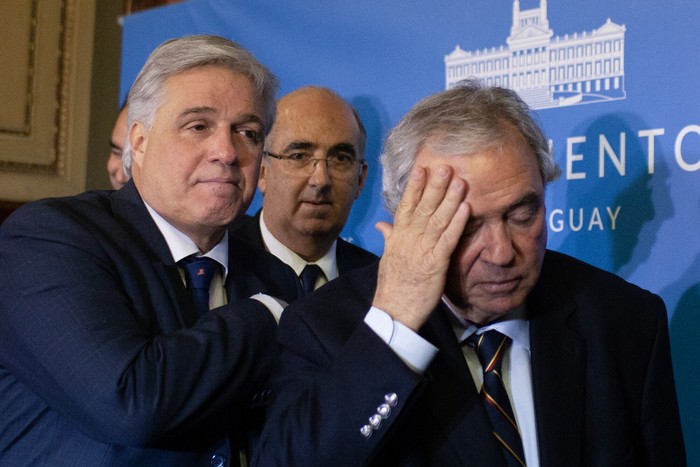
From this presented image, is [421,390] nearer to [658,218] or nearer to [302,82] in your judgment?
[658,218]

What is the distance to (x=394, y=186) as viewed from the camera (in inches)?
Answer: 80.6

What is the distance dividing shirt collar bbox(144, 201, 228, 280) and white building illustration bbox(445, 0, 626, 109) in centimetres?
94

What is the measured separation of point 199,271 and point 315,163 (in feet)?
4.27

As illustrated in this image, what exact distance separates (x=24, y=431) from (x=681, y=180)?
1786 mm

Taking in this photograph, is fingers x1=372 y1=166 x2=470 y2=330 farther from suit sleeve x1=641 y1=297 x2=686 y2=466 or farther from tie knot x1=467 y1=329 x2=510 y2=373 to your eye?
suit sleeve x1=641 y1=297 x2=686 y2=466

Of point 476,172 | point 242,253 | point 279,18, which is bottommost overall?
point 242,253

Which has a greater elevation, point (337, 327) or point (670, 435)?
point (337, 327)

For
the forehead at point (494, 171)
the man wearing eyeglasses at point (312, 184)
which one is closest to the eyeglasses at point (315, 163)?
the man wearing eyeglasses at point (312, 184)

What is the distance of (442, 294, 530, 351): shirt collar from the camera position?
6.44 ft

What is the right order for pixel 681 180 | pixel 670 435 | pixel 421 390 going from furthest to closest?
pixel 681 180, pixel 670 435, pixel 421 390

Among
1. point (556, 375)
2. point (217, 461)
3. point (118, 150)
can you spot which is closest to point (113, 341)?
point (217, 461)

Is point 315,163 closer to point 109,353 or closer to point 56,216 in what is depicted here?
point 56,216

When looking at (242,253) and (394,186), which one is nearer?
(394,186)

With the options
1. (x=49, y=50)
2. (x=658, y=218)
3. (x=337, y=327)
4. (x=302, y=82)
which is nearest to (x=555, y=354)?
(x=337, y=327)
